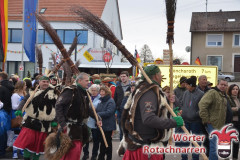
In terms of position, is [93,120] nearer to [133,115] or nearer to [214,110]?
[214,110]

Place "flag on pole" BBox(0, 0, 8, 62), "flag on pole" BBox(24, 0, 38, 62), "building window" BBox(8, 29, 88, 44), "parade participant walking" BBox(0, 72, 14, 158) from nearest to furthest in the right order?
1. "parade participant walking" BBox(0, 72, 14, 158)
2. "flag on pole" BBox(0, 0, 8, 62)
3. "flag on pole" BBox(24, 0, 38, 62)
4. "building window" BBox(8, 29, 88, 44)

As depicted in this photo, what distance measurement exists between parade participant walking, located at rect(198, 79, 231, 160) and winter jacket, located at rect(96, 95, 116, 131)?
191cm

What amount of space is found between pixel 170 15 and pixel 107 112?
2919 millimetres

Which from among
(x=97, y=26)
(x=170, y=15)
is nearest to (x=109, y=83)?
(x=97, y=26)

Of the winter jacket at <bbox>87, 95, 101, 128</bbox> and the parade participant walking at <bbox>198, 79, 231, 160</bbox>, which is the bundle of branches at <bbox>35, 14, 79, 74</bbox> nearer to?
the winter jacket at <bbox>87, 95, 101, 128</bbox>

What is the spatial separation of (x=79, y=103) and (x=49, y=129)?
4.30 feet

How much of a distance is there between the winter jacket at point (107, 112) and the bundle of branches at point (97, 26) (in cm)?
233

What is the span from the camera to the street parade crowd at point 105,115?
354cm

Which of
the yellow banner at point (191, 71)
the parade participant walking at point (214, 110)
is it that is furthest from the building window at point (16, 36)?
the parade participant walking at point (214, 110)

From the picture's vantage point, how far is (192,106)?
20.5ft

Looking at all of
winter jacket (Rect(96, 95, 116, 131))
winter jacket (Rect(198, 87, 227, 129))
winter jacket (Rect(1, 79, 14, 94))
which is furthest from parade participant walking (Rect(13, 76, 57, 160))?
winter jacket (Rect(198, 87, 227, 129))

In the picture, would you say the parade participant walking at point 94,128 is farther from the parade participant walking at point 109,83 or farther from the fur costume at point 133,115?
the fur costume at point 133,115

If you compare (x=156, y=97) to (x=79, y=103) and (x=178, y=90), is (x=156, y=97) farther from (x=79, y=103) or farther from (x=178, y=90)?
(x=178, y=90)

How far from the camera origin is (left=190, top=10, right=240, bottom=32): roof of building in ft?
117
